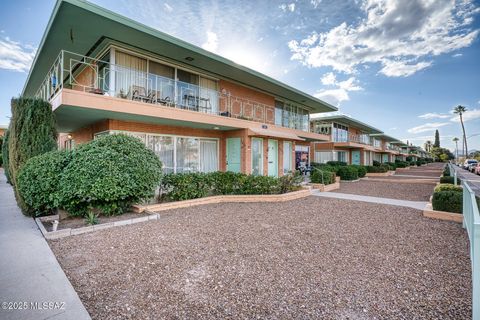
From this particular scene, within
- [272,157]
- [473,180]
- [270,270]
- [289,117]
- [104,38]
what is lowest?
[473,180]

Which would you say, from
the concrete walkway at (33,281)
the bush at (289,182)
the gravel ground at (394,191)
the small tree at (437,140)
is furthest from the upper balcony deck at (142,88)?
the small tree at (437,140)

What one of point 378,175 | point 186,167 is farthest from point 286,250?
point 378,175

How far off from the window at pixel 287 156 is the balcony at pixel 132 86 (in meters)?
4.27

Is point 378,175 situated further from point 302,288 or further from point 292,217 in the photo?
point 302,288

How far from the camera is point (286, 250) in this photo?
4957mm

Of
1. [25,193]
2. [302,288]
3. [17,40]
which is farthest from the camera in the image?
[17,40]

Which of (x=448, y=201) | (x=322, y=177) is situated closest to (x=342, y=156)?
(x=322, y=177)

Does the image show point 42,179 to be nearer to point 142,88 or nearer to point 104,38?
point 142,88

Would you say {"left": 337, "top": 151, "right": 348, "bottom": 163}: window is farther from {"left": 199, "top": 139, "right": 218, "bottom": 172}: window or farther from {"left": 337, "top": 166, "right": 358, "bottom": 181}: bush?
{"left": 199, "top": 139, "right": 218, "bottom": 172}: window

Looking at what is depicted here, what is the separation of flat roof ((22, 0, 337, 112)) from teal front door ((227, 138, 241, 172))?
14.2ft

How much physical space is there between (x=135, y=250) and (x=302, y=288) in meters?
3.48

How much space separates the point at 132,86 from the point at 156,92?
106cm

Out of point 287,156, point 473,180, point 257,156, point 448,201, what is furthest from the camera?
point 473,180

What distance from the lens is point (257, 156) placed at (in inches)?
611
